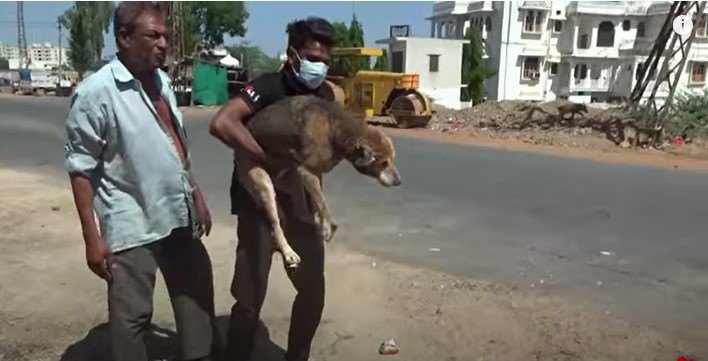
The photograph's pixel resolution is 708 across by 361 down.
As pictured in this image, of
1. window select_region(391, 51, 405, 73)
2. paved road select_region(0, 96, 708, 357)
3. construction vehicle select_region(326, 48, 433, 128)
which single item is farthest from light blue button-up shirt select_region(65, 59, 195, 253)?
window select_region(391, 51, 405, 73)

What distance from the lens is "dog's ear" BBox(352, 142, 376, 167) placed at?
8.70 feet

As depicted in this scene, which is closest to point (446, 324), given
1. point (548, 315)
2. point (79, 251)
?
point (548, 315)

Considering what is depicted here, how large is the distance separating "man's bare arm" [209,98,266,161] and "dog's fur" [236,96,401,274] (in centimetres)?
4

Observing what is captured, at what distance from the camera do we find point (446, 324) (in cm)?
419

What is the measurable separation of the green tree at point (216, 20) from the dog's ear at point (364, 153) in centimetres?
5340

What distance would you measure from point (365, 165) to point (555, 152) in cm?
1211

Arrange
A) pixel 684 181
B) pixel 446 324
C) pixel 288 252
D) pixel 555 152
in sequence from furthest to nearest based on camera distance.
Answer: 1. pixel 555 152
2. pixel 684 181
3. pixel 446 324
4. pixel 288 252

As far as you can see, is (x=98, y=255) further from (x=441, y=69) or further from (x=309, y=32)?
(x=441, y=69)

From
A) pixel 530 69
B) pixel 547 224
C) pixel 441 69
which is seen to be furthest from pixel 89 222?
pixel 530 69

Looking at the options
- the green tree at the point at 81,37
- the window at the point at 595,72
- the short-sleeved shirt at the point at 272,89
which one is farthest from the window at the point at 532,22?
the short-sleeved shirt at the point at 272,89

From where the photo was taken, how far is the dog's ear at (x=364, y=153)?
8.70 ft

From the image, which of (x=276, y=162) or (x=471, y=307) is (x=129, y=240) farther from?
(x=471, y=307)

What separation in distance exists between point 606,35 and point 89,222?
1860 inches

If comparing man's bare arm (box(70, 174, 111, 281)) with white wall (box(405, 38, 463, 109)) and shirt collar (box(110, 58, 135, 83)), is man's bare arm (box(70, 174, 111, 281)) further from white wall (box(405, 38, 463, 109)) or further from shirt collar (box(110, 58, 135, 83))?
white wall (box(405, 38, 463, 109))
